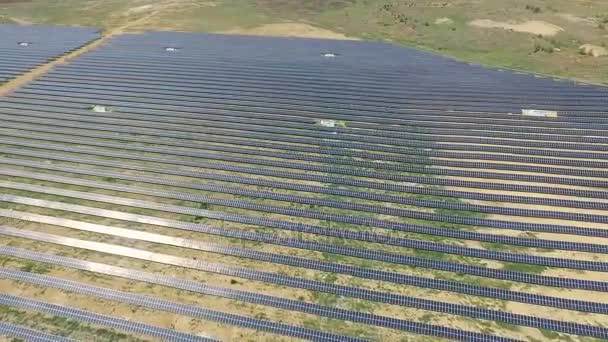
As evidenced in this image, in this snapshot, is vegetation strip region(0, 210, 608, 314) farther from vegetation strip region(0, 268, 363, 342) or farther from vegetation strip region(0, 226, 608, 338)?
vegetation strip region(0, 268, 363, 342)

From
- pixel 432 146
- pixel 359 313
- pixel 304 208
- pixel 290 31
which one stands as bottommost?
pixel 359 313

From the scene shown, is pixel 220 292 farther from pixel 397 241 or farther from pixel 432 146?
pixel 432 146

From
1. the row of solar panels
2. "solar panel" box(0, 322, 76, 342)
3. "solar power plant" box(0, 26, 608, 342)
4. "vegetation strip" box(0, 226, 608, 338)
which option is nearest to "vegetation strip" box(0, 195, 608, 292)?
"solar power plant" box(0, 26, 608, 342)

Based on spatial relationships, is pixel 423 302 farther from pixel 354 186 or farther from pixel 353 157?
pixel 353 157

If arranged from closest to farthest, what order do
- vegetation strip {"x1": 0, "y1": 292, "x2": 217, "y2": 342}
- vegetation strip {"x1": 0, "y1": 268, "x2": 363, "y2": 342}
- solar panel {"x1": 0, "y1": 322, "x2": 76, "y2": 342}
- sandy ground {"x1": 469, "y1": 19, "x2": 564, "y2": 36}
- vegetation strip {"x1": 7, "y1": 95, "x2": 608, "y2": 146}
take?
solar panel {"x1": 0, "y1": 322, "x2": 76, "y2": 342} < vegetation strip {"x1": 0, "y1": 292, "x2": 217, "y2": 342} < vegetation strip {"x1": 0, "y1": 268, "x2": 363, "y2": 342} < vegetation strip {"x1": 7, "y1": 95, "x2": 608, "y2": 146} < sandy ground {"x1": 469, "y1": 19, "x2": 564, "y2": 36}

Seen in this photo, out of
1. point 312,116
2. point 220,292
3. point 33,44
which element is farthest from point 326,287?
point 33,44

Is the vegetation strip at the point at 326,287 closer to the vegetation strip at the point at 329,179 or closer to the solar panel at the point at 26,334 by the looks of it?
the solar panel at the point at 26,334

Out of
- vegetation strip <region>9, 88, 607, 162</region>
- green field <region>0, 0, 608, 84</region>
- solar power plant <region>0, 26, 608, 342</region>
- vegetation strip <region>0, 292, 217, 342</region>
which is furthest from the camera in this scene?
green field <region>0, 0, 608, 84</region>

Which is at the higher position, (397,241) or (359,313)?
(397,241)
